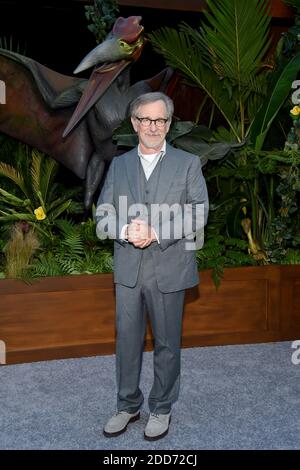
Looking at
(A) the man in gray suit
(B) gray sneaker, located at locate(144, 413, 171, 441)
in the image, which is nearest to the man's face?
(A) the man in gray suit

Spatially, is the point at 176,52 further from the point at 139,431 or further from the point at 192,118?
the point at 139,431

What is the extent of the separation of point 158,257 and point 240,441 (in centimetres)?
73

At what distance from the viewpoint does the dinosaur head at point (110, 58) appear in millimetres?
3508

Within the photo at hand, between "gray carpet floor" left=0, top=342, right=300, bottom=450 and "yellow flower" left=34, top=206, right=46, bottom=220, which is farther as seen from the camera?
"yellow flower" left=34, top=206, right=46, bottom=220

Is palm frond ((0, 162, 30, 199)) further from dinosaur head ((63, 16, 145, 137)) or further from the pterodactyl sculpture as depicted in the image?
dinosaur head ((63, 16, 145, 137))

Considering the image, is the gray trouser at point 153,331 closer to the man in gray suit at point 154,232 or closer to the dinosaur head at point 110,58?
the man in gray suit at point 154,232

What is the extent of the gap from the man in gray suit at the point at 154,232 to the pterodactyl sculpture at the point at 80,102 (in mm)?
1543

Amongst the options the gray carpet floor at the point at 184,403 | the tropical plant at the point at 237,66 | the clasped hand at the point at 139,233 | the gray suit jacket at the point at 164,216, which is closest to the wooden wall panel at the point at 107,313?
the gray carpet floor at the point at 184,403

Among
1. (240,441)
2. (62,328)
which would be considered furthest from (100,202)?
(62,328)

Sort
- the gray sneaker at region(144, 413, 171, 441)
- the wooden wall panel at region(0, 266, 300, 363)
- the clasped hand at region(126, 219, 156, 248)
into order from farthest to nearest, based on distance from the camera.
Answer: the wooden wall panel at region(0, 266, 300, 363)
the gray sneaker at region(144, 413, 171, 441)
the clasped hand at region(126, 219, 156, 248)

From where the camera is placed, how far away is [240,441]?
Answer: 2234mm

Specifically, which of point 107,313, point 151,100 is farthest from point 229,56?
point 151,100

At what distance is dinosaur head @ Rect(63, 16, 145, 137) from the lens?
11.5 feet

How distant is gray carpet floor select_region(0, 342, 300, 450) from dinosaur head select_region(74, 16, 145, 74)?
1.62 m
